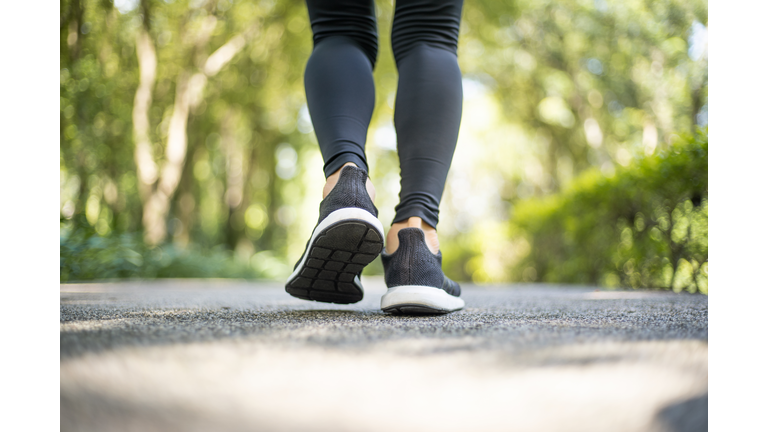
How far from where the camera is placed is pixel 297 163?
1731 cm

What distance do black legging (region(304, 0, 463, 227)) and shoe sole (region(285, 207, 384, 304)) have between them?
18 centimetres

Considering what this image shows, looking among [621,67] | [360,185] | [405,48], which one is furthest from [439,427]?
[621,67]

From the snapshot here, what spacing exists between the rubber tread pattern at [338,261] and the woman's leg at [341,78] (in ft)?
0.71

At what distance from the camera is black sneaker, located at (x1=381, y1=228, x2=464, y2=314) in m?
1.16

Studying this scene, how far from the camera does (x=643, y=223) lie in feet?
10.8

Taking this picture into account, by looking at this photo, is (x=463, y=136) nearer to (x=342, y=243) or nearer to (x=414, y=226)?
(x=414, y=226)

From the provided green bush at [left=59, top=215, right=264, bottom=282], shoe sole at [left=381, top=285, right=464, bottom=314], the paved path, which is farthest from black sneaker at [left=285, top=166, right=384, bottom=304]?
green bush at [left=59, top=215, right=264, bottom=282]

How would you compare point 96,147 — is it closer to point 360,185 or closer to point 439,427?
point 360,185

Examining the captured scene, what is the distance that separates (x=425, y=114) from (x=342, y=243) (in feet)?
1.41

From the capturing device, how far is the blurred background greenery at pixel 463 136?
3.68 m

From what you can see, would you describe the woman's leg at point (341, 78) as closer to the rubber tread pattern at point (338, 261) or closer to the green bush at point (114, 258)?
the rubber tread pattern at point (338, 261)

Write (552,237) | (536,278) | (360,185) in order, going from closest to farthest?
1. (360,185)
2. (552,237)
3. (536,278)

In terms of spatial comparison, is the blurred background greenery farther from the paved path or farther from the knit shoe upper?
the paved path
